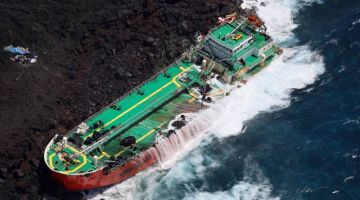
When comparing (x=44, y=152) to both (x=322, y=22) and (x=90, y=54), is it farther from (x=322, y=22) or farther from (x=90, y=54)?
(x=322, y=22)

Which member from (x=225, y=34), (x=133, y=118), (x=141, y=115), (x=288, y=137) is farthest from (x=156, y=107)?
(x=288, y=137)

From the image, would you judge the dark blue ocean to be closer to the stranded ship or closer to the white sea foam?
the white sea foam

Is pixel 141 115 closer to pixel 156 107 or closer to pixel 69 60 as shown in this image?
pixel 156 107

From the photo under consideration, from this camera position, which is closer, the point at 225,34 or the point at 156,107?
the point at 156,107

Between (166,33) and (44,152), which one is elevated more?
(166,33)

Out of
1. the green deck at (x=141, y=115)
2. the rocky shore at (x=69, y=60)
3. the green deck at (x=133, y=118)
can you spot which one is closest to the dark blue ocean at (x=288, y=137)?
the green deck at (x=141, y=115)

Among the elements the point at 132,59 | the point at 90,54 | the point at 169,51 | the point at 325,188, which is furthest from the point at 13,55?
the point at 325,188
